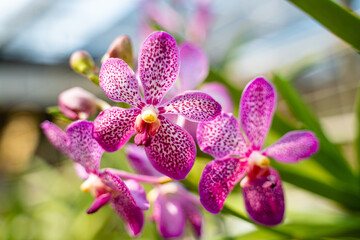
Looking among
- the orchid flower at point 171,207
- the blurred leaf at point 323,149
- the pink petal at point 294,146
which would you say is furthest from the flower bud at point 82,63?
the blurred leaf at point 323,149

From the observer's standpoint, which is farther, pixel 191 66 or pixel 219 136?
pixel 191 66

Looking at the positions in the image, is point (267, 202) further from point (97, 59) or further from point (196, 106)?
point (97, 59)

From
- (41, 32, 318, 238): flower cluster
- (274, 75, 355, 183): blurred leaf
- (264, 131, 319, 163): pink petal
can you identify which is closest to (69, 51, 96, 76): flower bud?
(41, 32, 318, 238): flower cluster

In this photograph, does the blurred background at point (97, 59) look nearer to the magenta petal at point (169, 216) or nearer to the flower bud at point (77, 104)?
the magenta petal at point (169, 216)

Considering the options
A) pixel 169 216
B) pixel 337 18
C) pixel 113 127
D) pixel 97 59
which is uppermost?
pixel 337 18

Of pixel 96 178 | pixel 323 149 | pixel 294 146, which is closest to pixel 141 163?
pixel 96 178

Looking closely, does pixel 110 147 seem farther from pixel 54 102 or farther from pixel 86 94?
pixel 54 102

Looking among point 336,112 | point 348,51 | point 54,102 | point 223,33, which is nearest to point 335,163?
point 348,51

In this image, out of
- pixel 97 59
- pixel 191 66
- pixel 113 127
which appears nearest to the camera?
pixel 113 127
